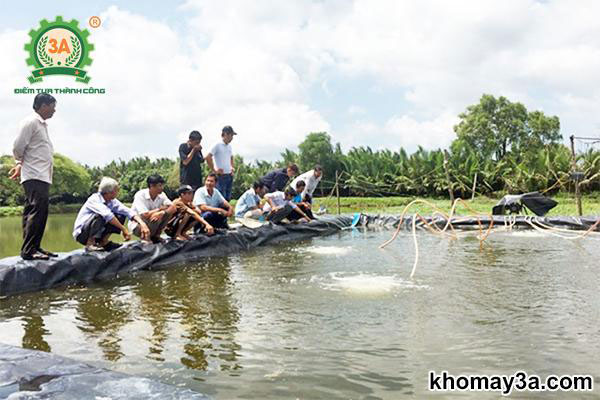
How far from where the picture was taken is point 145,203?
5.46 meters

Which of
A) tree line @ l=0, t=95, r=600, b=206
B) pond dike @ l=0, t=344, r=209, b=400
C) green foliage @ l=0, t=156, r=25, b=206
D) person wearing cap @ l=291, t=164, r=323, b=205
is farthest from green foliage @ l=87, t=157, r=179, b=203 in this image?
pond dike @ l=0, t=344, r=209, b=400

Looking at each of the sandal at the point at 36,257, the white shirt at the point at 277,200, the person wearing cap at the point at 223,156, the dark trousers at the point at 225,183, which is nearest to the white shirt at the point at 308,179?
the white shirt at the point at 277,200

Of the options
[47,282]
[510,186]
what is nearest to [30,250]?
[47,282]

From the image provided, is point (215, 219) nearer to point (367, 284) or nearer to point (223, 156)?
point (223, 156)

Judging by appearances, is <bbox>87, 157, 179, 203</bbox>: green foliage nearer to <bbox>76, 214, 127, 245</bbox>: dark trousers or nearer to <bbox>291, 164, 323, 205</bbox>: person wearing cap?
<bbox>291, 164, 323, 205</bbox>: person wearing cap

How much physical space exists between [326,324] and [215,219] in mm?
3930

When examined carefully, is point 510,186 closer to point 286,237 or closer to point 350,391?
point 286,237

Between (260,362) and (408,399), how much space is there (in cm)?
79

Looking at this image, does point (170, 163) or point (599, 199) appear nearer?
point (599, 199)

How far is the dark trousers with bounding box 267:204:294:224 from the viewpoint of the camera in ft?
26.7

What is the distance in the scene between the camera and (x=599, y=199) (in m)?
17.2

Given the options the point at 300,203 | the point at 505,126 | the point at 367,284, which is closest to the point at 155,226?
the point at 367,284

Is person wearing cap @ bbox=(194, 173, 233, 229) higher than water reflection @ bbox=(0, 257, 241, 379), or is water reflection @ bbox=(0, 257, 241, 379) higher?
person wearing cap @ bbox=(194, 173, 233, 229)

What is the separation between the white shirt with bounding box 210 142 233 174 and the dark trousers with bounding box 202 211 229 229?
3.09 ft
